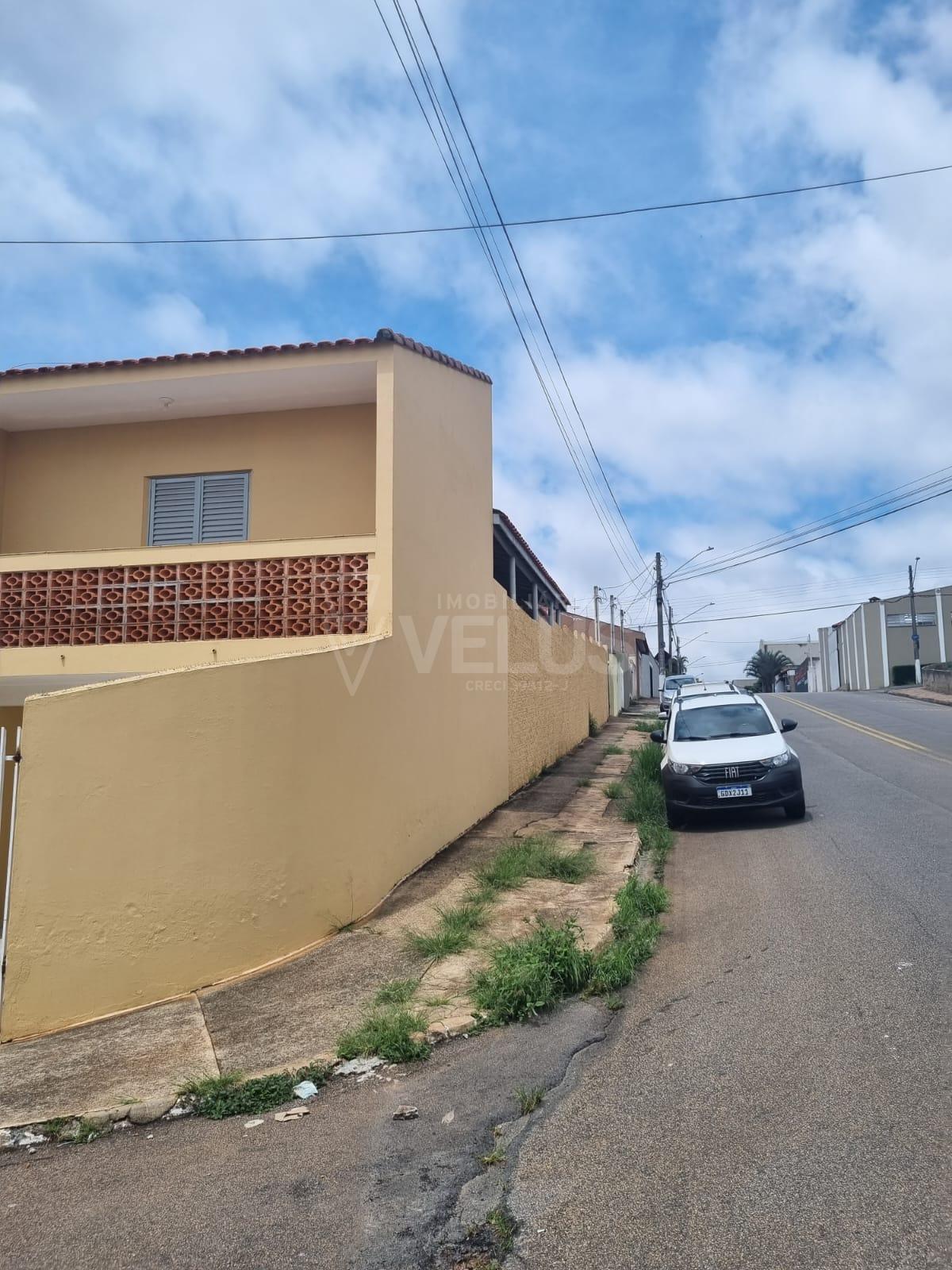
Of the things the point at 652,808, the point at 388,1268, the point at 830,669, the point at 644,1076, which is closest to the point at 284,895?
the point at 644,1076

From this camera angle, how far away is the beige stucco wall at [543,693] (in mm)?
13539

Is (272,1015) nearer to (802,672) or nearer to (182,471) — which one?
(182,471)

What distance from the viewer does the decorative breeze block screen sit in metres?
8.46

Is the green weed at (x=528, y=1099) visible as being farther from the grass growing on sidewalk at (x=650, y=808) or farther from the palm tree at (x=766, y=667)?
the palm tree at (x=766, y=667)

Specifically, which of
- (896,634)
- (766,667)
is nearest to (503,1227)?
(896,634)

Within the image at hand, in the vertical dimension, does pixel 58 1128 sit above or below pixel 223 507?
below

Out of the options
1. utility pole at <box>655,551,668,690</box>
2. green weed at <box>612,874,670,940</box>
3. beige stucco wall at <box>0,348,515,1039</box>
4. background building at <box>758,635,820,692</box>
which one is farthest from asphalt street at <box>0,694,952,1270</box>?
background building at <box>758,635,820,692</box>

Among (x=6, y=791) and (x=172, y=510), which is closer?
(x=6, y=791)

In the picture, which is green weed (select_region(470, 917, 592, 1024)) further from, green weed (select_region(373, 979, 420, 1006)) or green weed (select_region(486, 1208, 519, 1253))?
green weed (select_region(486, 1208, 519, 1253))

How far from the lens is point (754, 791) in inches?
410

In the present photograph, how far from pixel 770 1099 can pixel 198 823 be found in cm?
384

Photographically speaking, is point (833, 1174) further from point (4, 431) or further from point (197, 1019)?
point (4, 431)

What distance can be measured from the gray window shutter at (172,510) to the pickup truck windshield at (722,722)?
6.89 meters

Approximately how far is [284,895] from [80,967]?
137cm
